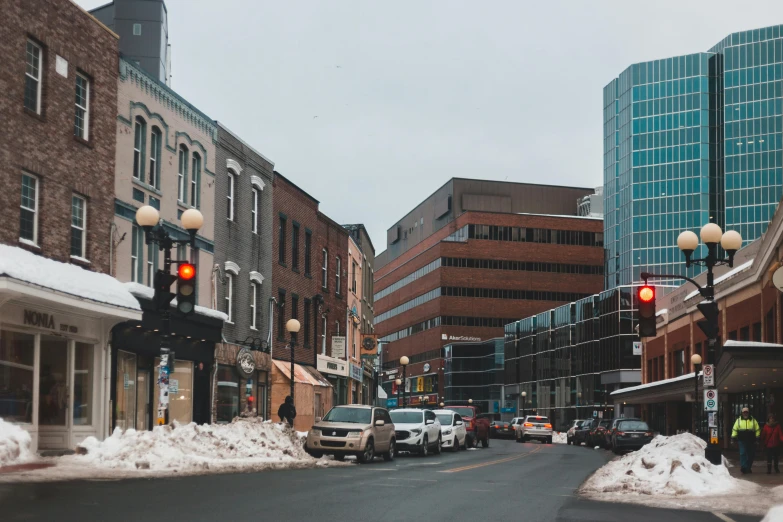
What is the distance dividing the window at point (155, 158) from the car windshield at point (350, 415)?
883cm

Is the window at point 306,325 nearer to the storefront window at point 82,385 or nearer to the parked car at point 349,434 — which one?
the parked car at point 349,434

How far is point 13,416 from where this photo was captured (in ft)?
75.6

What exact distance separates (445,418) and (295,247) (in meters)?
10.4

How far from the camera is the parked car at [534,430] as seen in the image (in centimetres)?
6494

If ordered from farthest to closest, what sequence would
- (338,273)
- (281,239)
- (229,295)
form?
1. (338,273)
2. (281,239)
3. (229,295)

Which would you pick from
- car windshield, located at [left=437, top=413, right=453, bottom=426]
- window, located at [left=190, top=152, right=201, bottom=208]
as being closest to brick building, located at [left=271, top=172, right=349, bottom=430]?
car windshield, located at [left=437, top=413, right=453, bottom=426]

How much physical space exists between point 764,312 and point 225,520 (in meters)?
32.3

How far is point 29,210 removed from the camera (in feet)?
80.4

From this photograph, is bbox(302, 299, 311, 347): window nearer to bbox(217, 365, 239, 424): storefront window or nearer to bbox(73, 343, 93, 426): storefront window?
bbox(217, 365, 239, 424): storefront window

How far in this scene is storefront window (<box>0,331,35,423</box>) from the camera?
22734mm

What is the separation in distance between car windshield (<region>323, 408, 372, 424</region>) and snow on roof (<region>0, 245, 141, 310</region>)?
252 inches

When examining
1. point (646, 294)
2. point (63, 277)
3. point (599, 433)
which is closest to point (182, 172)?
point (63, 277)

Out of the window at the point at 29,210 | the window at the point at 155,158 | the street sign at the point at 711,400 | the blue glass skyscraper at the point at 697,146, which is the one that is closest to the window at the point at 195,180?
the window at the point at 155,158

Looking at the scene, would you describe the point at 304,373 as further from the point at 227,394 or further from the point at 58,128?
the point at 58,128
